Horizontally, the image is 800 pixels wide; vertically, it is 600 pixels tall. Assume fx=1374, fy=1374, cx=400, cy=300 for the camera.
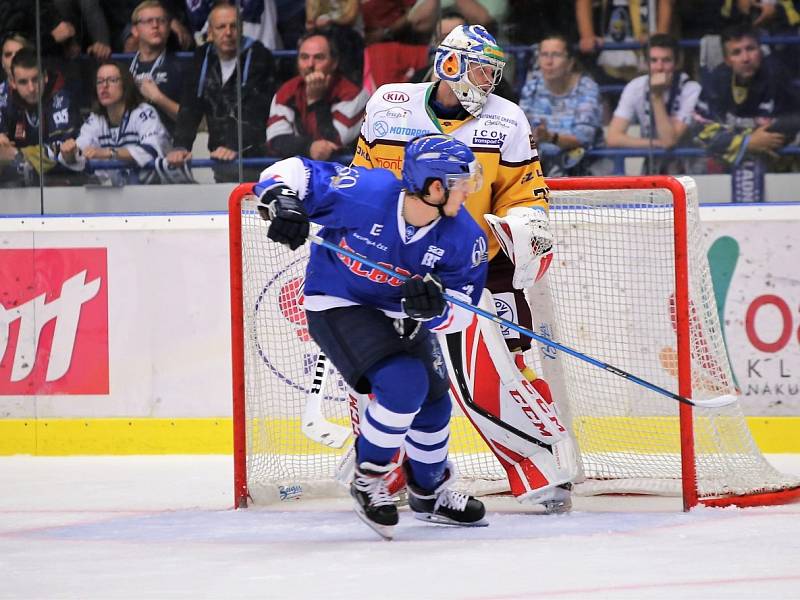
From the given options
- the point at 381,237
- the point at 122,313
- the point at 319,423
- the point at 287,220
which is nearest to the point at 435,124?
the point at 381,237

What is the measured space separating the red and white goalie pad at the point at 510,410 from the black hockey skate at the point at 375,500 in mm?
498

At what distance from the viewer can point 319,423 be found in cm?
368

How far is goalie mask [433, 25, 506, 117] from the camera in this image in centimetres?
344

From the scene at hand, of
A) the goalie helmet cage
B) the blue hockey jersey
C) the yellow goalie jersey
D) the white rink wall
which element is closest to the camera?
the blue hockey jersey

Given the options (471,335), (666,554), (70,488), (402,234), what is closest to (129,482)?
A: (70,488)

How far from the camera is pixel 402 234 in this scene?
3.11 meters

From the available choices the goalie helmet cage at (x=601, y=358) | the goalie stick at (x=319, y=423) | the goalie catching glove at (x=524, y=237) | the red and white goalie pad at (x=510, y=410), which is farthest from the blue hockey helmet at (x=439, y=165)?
the goalie stick at (x=319, y=423)

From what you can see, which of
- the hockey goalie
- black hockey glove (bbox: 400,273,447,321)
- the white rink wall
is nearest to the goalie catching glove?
the hockey goalie

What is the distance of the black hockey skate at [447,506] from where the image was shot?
3359mm

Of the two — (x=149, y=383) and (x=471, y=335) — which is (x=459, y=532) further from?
(x=149, y=383)

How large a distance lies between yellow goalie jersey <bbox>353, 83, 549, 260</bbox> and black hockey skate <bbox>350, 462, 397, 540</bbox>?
71 cm

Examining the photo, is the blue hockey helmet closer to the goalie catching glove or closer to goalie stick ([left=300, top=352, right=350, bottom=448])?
the goalie catching glove

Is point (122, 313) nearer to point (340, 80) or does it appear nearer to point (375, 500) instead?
point (340, 80)

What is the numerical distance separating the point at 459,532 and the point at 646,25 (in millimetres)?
2723
